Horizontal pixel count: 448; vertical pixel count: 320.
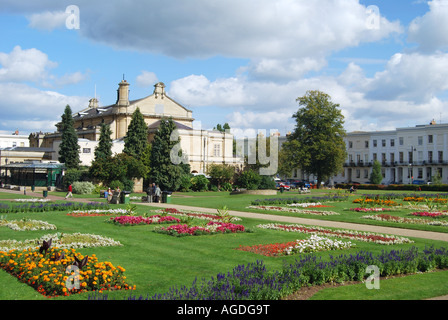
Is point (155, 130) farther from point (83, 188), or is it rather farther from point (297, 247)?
point (297, 247)

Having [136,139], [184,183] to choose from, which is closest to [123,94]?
[136,139]

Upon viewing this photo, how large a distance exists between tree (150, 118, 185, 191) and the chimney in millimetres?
22800

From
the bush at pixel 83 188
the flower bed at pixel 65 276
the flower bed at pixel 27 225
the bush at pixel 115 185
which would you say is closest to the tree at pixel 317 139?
the bush at pixel 115 185

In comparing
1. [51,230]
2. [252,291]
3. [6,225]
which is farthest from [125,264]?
[6,225]

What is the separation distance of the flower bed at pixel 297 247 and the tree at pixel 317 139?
50.8 m

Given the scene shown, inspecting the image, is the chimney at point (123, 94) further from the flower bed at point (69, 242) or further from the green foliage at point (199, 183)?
the flower bed at point (69, 242)

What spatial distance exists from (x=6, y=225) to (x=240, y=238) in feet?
32.7

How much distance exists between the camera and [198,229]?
17.8m

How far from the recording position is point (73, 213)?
2478cm

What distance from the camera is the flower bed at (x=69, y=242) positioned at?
545 inches

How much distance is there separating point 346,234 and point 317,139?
1969 inches

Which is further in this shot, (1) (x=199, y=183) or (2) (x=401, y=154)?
(2) (x=401, y=154)

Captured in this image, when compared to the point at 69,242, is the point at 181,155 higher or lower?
higher

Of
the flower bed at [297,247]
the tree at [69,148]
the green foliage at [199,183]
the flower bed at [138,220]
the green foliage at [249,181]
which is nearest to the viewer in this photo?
the flower bed at [297,247]
